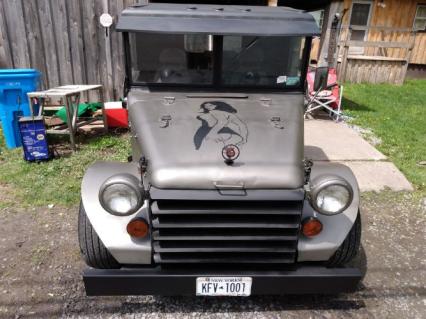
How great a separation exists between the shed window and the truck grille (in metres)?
14.7

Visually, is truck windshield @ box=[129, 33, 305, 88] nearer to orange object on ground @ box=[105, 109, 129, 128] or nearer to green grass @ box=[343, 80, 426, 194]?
green grass @ box=[343, 80, 426, 194]

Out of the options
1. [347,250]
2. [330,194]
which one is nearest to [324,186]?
[330,194]

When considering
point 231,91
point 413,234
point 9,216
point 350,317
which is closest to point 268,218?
point 350,317

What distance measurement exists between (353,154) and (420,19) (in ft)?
37.5

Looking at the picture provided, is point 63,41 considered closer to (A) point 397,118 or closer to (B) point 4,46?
(B) point 4,46

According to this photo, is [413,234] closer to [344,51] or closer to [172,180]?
[172,180]

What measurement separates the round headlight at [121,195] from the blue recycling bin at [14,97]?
13.5 feet

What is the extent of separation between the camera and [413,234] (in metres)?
3.89

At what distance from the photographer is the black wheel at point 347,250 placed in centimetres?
264

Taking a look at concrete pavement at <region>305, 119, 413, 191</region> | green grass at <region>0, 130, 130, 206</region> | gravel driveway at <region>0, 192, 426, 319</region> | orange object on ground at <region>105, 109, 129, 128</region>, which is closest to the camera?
gravel driveway at <region>0, 192, 426, 319</region>

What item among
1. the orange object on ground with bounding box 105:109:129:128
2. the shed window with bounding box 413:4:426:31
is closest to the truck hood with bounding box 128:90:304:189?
the orange object on ground with bounding box 105:109:129:128

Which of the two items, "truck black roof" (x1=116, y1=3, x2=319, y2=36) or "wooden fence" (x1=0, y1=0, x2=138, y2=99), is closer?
"truck black roof" (x1=116, y1=3, x2=319, y2=36)

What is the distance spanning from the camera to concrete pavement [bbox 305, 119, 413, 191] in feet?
16.4

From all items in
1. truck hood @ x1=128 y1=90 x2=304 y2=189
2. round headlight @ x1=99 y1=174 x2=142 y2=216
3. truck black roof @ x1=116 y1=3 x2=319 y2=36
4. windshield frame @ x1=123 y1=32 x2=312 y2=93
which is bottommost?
round headlight @ x1=99 y1=174 x2=142 y2=216
